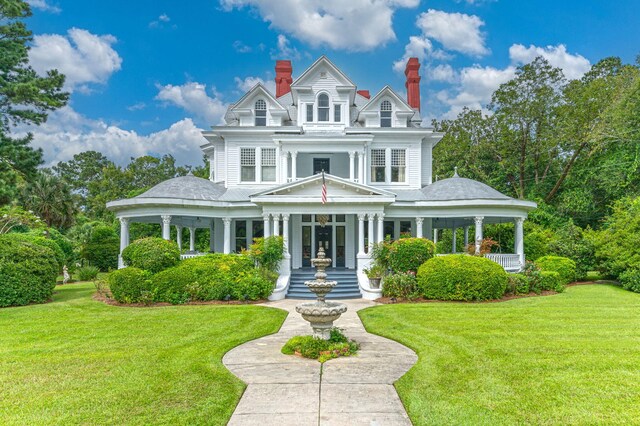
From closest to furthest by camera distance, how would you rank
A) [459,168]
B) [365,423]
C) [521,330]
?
1. [365,423]
2. [521,330]
3. [459,168]

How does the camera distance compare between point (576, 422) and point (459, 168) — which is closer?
point (576, 422)

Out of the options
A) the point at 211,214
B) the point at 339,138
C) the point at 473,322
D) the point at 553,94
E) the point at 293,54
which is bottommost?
the point at 473,322

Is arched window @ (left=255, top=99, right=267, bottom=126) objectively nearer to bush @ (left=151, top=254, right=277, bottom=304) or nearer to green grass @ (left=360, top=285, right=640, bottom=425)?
bush @ (left=151, top=254, right=277, bottom=304)

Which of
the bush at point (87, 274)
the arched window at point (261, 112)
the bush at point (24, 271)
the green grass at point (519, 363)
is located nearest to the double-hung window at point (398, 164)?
the arched window at point (261, 112)

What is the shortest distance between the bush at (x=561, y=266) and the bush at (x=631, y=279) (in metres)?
2.01

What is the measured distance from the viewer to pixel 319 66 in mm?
22453

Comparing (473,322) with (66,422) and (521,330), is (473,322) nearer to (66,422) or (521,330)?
(521,330)

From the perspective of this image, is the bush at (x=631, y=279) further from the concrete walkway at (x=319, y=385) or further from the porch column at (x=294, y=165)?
the porch column at (x=294, y=165)

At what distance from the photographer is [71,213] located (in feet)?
100

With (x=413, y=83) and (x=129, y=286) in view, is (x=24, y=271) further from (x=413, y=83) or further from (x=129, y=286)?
(x=413, y=83)

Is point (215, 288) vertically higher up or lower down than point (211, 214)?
lower down

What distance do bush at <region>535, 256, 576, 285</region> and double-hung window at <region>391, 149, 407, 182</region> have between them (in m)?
8.33

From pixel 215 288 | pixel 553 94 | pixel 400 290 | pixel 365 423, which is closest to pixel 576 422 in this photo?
pixel 365 423

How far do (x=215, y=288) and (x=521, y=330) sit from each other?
10.6 meters
